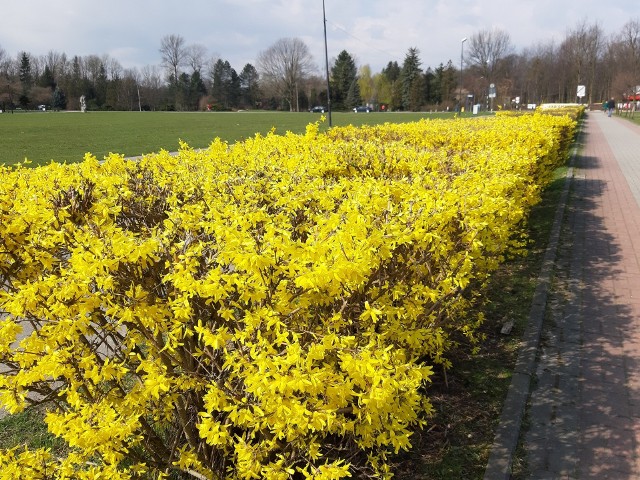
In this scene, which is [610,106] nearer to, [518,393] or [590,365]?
[590,365]

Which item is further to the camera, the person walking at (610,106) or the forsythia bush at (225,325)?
the person walking at (610,106)

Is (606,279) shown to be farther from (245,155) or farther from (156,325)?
(156,325)

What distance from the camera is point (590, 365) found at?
3746 millimetres

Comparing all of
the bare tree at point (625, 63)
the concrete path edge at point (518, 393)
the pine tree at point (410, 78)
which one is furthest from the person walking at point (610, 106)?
the concrete path edge at point (518, 393)

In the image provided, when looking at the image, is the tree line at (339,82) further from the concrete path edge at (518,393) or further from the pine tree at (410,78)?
the concrete path edge at (518,393)

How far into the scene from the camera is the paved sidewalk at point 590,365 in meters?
2.84

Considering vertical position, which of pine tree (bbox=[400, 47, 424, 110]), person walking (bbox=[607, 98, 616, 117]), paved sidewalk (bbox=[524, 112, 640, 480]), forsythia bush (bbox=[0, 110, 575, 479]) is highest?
pine tree (bbox=[400, 47, 424, 110])

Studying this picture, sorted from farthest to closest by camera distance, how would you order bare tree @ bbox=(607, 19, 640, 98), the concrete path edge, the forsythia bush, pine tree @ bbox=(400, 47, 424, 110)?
pine tree @ bbox=(400, 47, 424, 110), bare tree @ bbox=(607, 19, 640, 98), the concrete path edge, the forsythia bush

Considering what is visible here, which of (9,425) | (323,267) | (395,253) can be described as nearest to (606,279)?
(395,253)

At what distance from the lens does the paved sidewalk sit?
2.84 m

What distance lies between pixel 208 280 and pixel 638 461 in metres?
2.71

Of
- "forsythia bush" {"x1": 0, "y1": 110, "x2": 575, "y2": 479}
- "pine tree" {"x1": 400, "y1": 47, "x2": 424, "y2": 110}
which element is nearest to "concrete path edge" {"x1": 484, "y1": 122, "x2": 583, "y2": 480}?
"forsythia bush" {"x1": 0, "y1": 110, "x2": 575, "y2": 479}

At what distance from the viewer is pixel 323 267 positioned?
1.71 meters

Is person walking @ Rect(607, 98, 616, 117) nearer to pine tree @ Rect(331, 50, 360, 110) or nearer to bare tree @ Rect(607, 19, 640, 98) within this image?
bare tree @ Rect(607, 19, 640, 98)
